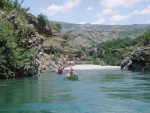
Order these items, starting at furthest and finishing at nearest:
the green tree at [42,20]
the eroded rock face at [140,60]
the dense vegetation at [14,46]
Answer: the green tree at [42,20] < the eroded rock face at [140,60] < the dense vegetation at [14,46]

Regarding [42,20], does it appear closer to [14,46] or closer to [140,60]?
[140,60]

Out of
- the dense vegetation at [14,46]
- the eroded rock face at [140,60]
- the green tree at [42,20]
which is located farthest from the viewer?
the green tree at [42,20]

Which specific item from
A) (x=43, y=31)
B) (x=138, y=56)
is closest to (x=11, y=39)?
(x=138, y=56)

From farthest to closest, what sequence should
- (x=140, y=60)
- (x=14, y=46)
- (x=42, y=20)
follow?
(x=42, y=20), (x=140, y=60), (x=14, y=46)

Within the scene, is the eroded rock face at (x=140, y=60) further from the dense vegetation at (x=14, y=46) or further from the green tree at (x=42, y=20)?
the dense vegetation at (x=14, y=46)

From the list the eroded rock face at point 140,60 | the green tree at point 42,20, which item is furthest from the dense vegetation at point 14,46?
the green tree at point 42,20

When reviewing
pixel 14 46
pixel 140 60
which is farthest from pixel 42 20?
pixel 14 46

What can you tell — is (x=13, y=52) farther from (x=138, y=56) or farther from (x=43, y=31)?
(x=43, y=31)

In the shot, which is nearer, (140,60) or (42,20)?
(140,60)

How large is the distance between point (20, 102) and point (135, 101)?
37.5ft

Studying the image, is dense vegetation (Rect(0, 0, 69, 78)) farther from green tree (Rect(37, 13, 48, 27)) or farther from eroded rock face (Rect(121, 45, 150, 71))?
green tree (Rect(37, 13, 48, 27))

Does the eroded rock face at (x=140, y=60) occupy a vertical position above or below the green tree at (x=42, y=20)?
below

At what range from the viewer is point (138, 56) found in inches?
4803

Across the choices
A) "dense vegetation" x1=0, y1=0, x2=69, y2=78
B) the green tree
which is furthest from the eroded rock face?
"dense vegetation" x1=0, y1=0, x2=69, y2=78
